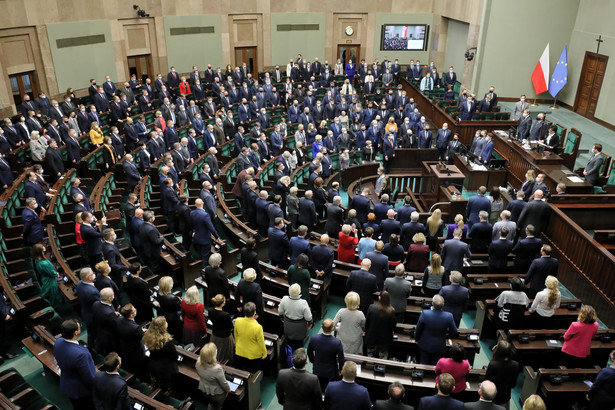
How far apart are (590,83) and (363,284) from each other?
556 inches

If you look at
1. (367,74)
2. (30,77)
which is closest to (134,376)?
(30,77)

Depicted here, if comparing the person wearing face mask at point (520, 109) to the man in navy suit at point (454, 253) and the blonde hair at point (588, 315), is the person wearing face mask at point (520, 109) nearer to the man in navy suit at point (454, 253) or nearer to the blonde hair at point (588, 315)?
the man in navy suit at point (454, 253)

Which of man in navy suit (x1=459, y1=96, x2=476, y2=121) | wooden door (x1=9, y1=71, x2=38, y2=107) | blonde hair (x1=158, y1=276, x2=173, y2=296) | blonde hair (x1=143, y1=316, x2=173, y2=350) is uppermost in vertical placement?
wooden door (x1=9, y1=71, x2=38, y2=107)

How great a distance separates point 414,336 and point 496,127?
11.0 meters

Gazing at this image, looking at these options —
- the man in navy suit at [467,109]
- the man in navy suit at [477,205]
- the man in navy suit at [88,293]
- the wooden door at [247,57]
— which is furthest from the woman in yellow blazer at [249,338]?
the wooden door at [247,57]

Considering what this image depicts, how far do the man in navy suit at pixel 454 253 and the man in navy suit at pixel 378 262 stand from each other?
3.57ft

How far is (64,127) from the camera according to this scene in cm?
1241

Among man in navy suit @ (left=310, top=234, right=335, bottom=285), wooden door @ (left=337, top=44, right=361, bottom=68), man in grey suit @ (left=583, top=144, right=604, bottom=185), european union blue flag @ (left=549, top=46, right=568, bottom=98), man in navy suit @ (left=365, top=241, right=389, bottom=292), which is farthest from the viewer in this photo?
wooden door @ (left=337, top=44, right=361, bottom=68)

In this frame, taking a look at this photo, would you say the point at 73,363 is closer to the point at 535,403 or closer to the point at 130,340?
the point at 130,340

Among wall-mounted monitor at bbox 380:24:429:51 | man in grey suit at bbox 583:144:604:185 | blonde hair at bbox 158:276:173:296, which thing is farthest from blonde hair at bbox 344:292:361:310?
wall-mounted monitor at bbox 380:24:429:51

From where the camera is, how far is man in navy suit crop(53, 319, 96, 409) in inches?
182

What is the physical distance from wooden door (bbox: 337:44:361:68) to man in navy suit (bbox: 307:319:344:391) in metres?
21.2

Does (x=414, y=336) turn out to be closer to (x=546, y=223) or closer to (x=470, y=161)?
(x=546, y=223)

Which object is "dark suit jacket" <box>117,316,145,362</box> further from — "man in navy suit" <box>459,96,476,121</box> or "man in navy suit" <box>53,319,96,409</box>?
"man in navy suit" <box>459,96,476,121</box>
